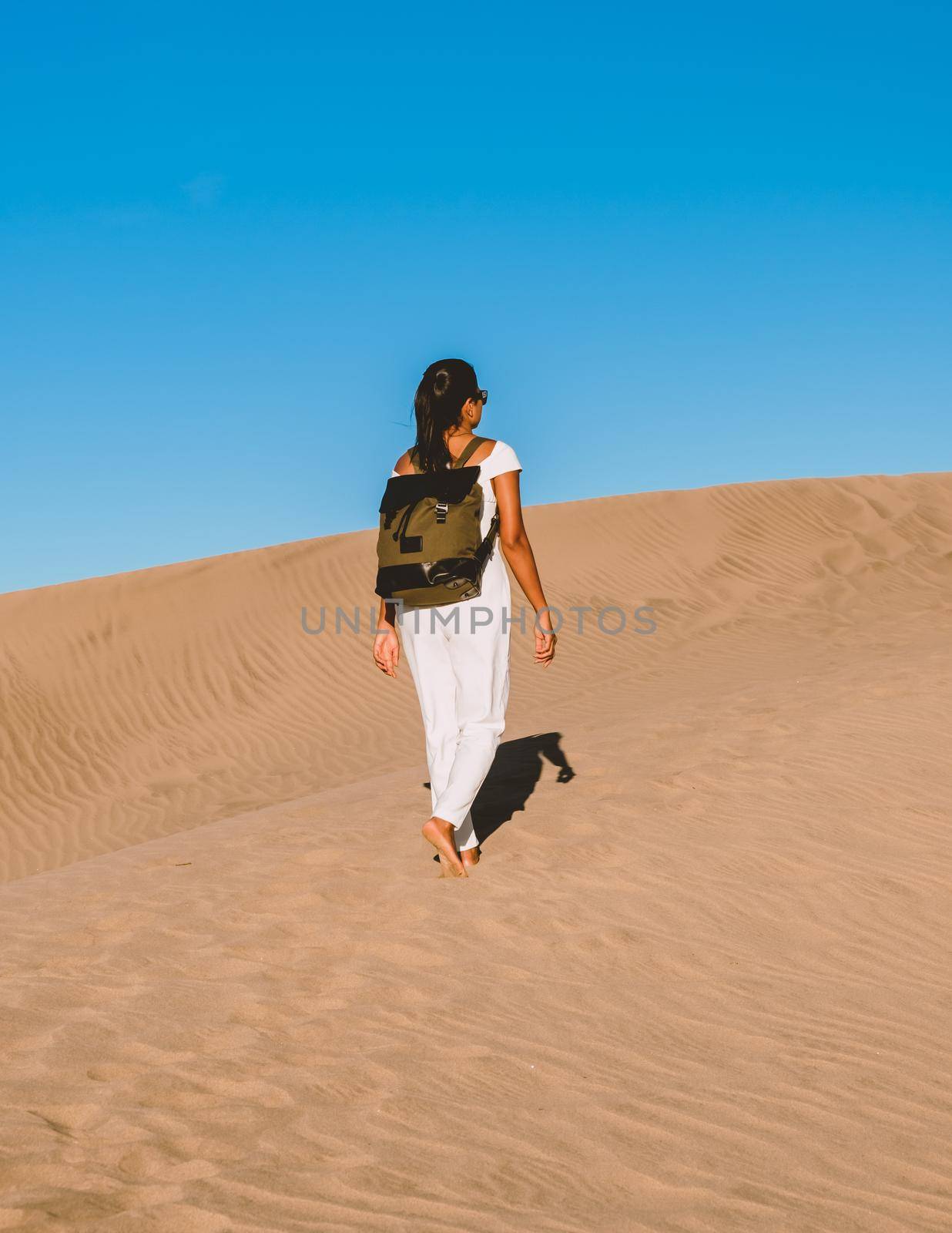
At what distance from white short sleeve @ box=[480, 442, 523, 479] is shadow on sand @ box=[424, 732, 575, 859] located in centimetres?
180

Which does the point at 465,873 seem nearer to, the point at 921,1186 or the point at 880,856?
the point at 880,856

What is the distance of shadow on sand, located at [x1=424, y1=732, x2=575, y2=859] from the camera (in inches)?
208

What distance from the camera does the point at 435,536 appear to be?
3.95m

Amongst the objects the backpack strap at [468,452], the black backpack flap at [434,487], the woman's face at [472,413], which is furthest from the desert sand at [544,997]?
the woman's face at [472,413]

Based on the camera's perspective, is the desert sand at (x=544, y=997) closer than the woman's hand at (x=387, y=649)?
Yes

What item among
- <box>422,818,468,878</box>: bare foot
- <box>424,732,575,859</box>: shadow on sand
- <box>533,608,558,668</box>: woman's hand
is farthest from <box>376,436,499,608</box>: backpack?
<box>424,732,575,859</box>: shadow on sand

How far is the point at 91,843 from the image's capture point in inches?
415

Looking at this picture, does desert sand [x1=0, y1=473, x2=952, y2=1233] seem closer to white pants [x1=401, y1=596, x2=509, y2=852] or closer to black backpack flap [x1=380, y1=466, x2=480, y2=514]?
white pants [x1=401, y1=596, x2=509, y2=852]

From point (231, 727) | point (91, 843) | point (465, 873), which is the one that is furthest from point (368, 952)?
point (231, 727)

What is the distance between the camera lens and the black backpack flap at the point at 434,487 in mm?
3977

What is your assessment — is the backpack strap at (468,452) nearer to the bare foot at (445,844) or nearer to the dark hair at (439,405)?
the dark hair at (439,405)

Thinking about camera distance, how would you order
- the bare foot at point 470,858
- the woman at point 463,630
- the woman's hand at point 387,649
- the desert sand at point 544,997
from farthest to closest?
1. the bare foot at point 470,858
2. the woman's hand at point 387,649
3. the woman at point 463,630
4. the desert sand at point 544,997

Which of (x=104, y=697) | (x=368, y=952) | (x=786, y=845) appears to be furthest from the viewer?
(x=104, y=697)

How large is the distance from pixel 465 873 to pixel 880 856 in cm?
187
